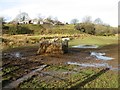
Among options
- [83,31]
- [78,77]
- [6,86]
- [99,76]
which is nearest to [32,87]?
[6,86]

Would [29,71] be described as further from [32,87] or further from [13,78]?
[32,87]

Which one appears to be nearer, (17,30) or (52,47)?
(52,47)

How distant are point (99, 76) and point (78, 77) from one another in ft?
3.97

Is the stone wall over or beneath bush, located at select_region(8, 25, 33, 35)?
beneath

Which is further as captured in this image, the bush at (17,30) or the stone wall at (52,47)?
the bush at (17,30)

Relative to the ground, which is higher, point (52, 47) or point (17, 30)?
point (17, 30)

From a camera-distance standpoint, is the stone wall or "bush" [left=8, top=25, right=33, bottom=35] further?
"bush" [left=8, top=25, right=33, bottom=35]

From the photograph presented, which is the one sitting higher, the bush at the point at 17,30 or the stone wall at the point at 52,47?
the bush at the point at 17,30

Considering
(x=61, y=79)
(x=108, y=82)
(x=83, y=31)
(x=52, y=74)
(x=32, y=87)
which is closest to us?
(x=32, y=87)

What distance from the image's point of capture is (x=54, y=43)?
23125 millimetres

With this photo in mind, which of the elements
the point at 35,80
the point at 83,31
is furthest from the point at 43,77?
the point at 83,31

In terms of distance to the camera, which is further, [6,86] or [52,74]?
[52,74]

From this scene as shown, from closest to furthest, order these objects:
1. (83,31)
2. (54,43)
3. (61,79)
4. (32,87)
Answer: (32,87) → (61,79) → (54,43) → (83,31)

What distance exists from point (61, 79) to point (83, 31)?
2236 inches
